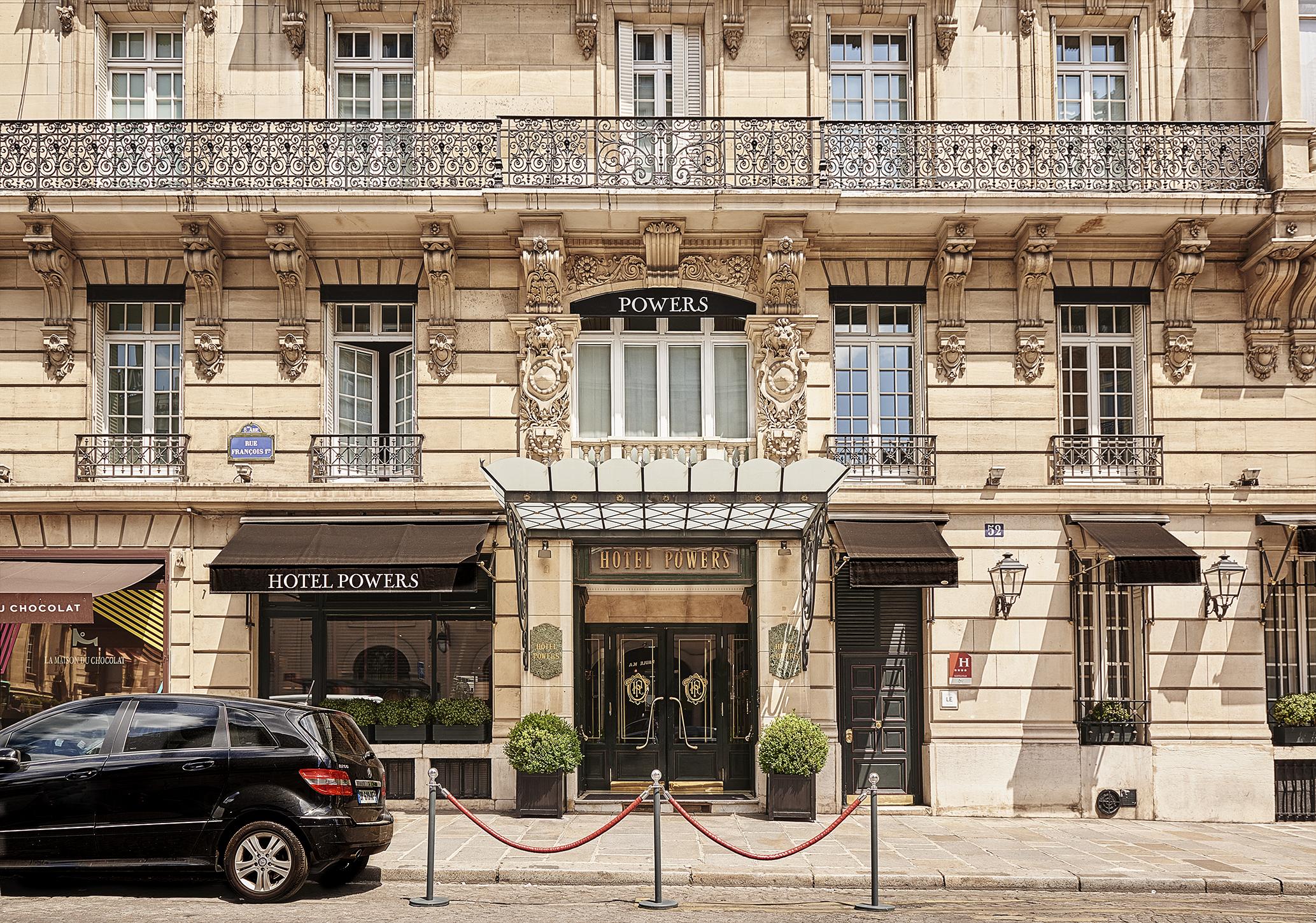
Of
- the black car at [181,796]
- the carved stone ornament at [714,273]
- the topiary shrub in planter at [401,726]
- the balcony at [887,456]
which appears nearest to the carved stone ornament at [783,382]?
the balcony at [887,456]

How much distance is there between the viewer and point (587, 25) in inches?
665

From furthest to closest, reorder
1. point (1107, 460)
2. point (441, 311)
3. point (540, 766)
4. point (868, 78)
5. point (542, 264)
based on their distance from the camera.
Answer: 1. point (868, 78)
2. point (1107, 460)
3. point (441, 311)
4. point (542, 264)
5. point (540, 766)

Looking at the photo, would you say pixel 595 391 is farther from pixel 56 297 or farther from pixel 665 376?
pixel 56 297

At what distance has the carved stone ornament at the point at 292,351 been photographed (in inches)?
652

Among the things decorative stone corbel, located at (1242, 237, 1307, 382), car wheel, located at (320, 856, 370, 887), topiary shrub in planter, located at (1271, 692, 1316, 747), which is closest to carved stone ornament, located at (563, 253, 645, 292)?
car wheel, located at (320, 856, 370, 887)

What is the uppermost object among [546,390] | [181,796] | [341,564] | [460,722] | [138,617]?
[546,390]

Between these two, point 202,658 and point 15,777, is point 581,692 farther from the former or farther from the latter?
point 15,777

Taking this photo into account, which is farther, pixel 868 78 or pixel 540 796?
pixel 868 78

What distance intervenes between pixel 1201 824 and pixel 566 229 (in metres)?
11.8

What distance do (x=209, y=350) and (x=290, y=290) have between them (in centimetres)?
142

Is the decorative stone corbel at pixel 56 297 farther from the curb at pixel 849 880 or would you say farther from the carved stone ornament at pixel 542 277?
the curb at pixel 849 880

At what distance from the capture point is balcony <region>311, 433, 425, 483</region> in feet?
Result: 54.6

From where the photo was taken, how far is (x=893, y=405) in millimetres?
17031

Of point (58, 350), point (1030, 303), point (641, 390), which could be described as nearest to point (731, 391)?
point (641, 390)
